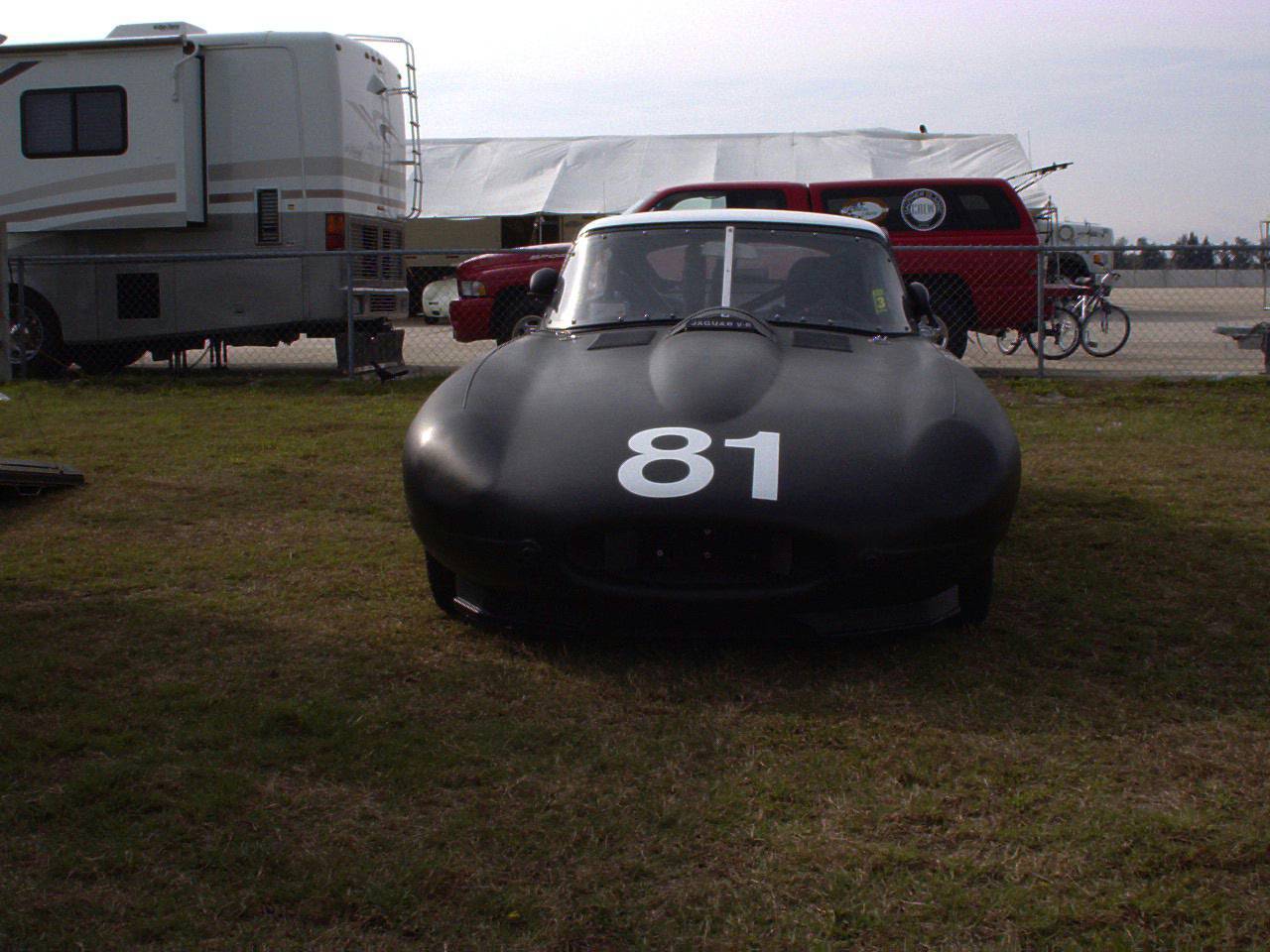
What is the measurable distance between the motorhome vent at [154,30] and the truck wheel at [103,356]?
9.86ft

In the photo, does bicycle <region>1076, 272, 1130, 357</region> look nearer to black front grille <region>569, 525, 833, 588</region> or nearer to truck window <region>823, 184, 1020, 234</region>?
truck window <region>823, 184, 1020, 234</region>

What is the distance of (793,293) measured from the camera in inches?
211

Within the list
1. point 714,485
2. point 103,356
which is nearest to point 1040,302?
point 714,485

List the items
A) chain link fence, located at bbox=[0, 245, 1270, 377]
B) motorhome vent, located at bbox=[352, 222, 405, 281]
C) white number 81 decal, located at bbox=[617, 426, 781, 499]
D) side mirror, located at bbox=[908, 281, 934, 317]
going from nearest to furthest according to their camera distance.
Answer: white number 81 decal, located at bbox=[617, 426, 781, 499]
side mirror, located at bbox=[908, 281, 934, 317]
chain link fence, located at bbox=[0, 245, 1270, 377]
motorhome vent, located at bbox=[352, 222, 405, 281]

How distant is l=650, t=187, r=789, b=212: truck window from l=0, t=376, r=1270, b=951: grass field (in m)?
7.43

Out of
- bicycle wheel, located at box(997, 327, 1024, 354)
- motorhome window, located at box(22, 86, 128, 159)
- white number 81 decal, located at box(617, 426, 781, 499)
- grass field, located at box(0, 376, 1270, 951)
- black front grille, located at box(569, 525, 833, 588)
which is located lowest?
grass field, located at box(0, 376, 1270, 951)

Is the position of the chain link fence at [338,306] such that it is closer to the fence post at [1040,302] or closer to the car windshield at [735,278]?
the fence post at [1040,302]

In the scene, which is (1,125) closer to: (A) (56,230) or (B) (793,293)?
(A) (56,230)

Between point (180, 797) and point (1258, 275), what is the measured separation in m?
26.5

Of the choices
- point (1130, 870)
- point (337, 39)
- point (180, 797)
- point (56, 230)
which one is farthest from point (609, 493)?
point (56, 230)

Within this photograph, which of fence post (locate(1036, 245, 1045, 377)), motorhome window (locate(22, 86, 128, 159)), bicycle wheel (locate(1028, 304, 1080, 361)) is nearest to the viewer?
fence post (locate(1036, 245, 1045, 377))

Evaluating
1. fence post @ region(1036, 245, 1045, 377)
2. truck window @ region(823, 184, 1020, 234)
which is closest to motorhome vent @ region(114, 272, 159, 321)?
truck window @ region(823, 184, 1020, 234)

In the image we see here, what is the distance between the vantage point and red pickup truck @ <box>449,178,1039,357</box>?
40.1 ft

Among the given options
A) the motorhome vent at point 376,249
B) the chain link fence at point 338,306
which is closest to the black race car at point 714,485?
the chain link fence at point 338,306
